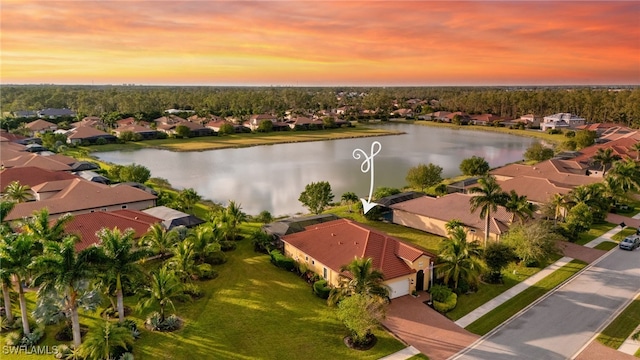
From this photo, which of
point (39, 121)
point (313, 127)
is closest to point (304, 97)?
point (313, 127)

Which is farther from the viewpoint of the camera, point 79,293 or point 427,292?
point 427,292

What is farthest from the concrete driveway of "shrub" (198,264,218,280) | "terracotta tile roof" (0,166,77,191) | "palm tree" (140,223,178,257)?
"terracotta tile roof" (0,166,77,191)

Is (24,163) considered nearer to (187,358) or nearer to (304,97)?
(187,358)

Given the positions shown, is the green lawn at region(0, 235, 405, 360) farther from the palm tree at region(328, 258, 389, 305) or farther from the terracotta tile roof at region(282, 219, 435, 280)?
the terracotta tile roof at region(282, 219, 435, 280)

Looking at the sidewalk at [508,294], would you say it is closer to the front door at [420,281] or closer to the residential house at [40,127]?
the front door at [420,281]

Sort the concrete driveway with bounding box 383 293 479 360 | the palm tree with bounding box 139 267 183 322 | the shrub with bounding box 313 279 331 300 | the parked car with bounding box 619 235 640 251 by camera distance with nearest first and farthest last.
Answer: the concrete driveway with bounding box 383 293 479 360
the palm tree with bounding box 139 267 183 322
the shrub with bounding box 313 279 331 300
the parked car with bounding box 619 235 640 251

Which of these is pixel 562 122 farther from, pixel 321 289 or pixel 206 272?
pixel 206 272
